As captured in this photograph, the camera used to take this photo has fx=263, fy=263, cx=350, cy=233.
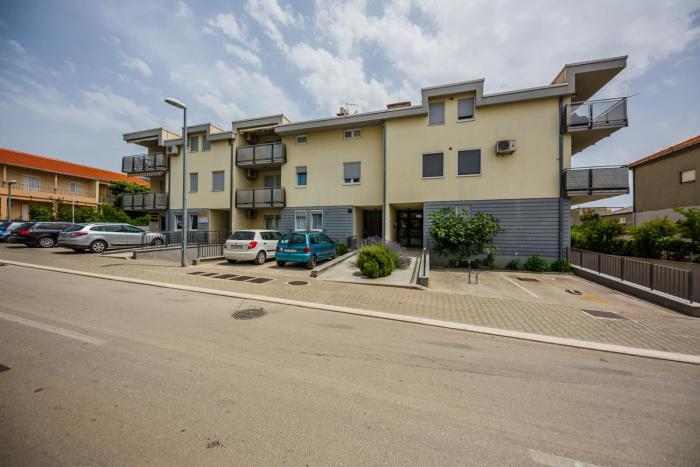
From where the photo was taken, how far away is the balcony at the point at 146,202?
22.2m

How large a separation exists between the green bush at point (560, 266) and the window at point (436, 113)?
9637 millimetres

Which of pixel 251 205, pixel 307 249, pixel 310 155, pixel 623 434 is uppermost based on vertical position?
pixel 310 155

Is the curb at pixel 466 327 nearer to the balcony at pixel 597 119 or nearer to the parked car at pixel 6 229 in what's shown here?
the balcony at pixel 597 119

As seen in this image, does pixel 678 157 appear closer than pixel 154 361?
No

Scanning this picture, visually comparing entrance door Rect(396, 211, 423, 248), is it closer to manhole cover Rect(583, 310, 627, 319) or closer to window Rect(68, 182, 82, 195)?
manhole cover Rect(583, 310, 627, 319)

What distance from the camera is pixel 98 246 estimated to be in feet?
50.1

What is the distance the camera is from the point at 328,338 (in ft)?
15.9

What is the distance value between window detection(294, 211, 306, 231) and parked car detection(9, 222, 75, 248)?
53.9 ft

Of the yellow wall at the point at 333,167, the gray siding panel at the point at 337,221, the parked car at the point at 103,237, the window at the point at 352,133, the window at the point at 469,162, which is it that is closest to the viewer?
the parked car at the point at 103,237

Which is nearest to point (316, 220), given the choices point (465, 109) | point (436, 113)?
point (436, 113)

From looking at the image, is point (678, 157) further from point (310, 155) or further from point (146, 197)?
point (146, 197)

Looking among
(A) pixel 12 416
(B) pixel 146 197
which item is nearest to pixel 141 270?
(A) pixel 12 416

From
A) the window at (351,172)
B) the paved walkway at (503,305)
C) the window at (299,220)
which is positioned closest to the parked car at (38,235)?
the paved walkway at (503,305)

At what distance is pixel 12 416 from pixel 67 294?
6263mm
